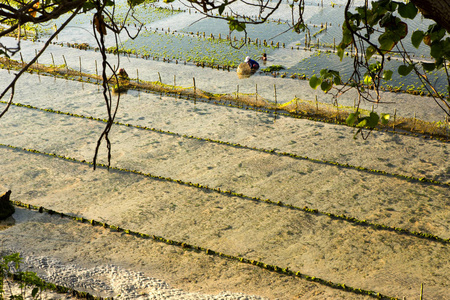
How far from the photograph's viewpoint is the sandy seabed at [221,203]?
662cm

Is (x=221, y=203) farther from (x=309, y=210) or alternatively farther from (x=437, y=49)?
(x=437, y=49)

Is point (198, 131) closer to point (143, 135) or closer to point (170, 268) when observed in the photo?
point (143, 135)

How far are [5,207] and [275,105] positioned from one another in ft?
22.2

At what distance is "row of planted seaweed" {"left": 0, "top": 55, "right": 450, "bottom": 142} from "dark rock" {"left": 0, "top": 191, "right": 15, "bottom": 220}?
5143mm

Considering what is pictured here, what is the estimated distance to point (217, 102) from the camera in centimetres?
1238

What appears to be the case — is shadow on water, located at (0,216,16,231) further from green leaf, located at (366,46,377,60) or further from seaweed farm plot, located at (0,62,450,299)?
green leaf, located at (366,46,377,60)

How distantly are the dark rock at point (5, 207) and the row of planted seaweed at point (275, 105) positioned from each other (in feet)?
16.9

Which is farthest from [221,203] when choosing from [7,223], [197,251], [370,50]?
[370,50]

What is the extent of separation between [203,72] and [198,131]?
167 inches

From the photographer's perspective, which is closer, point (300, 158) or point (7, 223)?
point (7, 223)

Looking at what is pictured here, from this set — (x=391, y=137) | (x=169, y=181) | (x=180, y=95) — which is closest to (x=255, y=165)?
(x=169, y=181)

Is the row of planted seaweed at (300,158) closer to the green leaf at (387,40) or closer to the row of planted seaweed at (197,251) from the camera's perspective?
the row of planted seaweed at (197,251)

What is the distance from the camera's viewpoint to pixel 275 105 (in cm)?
1204

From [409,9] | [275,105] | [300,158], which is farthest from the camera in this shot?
[275,105]
